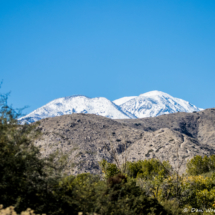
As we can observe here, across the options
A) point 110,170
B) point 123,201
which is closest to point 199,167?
point 110,170

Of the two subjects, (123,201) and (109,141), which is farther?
(109,141)

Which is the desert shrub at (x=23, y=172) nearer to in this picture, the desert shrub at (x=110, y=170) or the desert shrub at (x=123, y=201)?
the desert shrub at (x=123, y=201)

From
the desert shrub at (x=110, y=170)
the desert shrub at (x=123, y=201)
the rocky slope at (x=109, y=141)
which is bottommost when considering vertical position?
the desert shrub at (x=123, y=201)

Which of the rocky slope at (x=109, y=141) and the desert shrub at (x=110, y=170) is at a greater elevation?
the rocky slope at (x=109, y=141)

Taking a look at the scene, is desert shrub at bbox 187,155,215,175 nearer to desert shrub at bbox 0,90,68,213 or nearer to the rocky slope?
the rocky slope

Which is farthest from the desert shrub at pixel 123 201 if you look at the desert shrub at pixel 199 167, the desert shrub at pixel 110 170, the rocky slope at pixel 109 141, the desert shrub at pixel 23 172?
the rocky slope at pixel 109 141

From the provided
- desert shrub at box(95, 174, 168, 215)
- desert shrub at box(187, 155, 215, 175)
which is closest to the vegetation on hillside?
desert shrub at box(95, 174, 168, 215)

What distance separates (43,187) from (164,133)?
55082 mm

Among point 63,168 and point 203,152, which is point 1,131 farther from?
point 203,152

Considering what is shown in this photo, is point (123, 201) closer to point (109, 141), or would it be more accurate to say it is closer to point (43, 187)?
point (43, 187)

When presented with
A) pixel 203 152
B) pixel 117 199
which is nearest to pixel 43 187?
pixel 117 199

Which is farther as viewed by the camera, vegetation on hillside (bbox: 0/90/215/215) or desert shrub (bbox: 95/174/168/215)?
desert shrub (bbox: 95/174/168/215)

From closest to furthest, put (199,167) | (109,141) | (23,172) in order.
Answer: (23,172), (199,167), (109,141)

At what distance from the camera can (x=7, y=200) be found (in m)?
7.70
